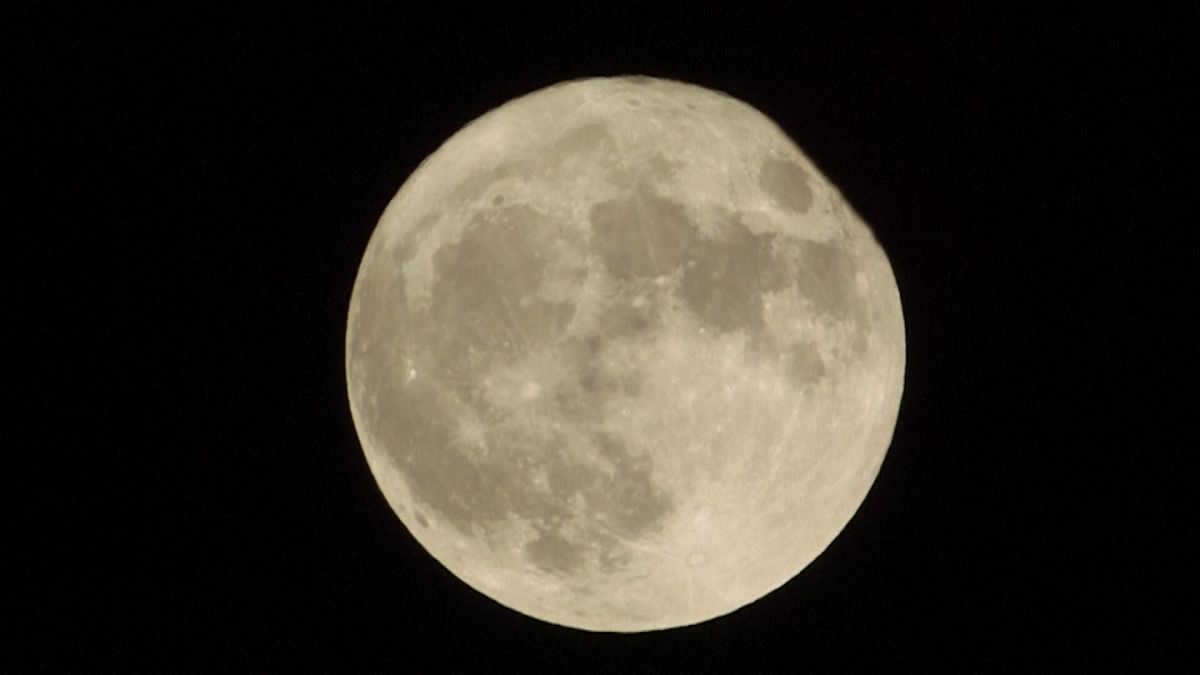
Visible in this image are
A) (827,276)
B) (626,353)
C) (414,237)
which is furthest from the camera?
(414,237)

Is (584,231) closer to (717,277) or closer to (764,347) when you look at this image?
(717,277)

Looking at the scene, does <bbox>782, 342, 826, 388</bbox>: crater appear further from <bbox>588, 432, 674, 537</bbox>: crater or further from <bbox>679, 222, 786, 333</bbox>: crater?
<bbox>588, 432, 674, 537</bbox>: crater

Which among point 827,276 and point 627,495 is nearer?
point 627,495

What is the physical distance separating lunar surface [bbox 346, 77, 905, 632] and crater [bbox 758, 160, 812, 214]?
0.01 metres

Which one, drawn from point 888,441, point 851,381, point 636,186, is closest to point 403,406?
point 636,186

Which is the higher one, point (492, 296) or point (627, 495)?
point (492, 296)

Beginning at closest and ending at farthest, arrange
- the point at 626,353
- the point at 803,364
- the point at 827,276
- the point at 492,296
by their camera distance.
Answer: the point at 626,353 < the point at 492,296 < the point at 803,364 < the point at 827,276

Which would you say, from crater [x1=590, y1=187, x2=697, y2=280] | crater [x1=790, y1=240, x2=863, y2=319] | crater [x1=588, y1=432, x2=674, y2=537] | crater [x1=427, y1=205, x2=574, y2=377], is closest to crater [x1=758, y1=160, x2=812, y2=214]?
crater [x1=790, y1=240, x2=863, y2=319]

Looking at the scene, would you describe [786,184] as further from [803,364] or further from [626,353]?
[626,353]

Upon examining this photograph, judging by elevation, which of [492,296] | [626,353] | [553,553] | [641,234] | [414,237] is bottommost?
[553,553]

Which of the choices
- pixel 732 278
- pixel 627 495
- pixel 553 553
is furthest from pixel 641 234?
pixel 553 553

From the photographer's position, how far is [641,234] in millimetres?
3488

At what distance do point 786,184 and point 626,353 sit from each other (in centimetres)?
89

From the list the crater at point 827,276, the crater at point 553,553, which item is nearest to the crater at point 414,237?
the crater at point 553,553
